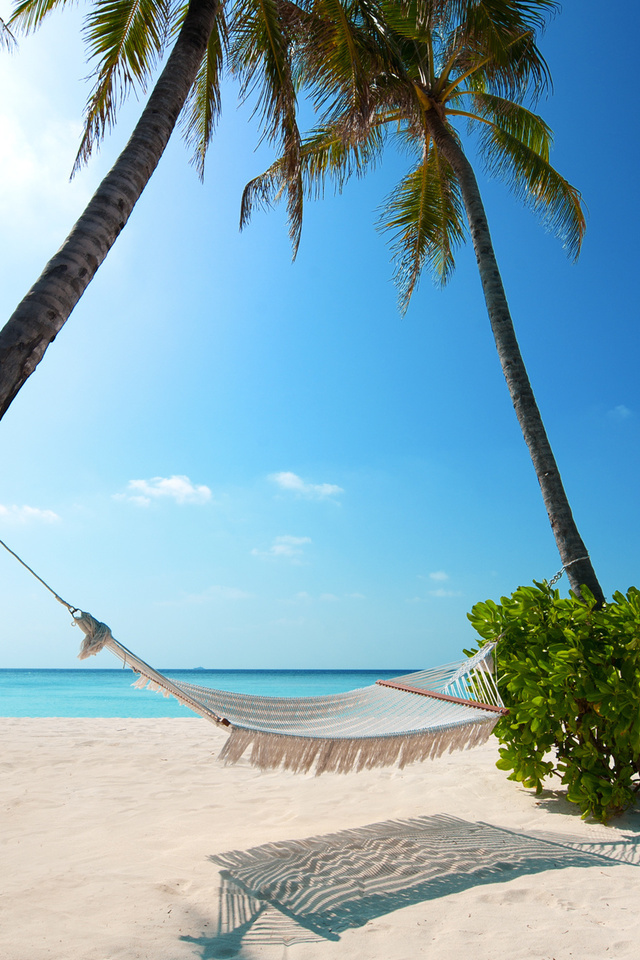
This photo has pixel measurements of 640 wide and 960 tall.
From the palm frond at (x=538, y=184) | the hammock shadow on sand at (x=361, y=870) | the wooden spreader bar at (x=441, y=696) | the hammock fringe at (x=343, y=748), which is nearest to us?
the hammock shadow on sand at (x=361, y=870)

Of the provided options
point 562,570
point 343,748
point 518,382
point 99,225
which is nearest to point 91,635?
point 343,748

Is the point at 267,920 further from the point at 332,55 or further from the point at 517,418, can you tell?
the point at 332,55

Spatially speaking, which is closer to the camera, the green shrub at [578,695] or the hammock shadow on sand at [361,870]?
the hammock shadow on sand at [361,870]

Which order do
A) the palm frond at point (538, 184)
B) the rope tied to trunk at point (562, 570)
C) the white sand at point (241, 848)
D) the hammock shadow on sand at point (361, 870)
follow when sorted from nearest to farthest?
the white sand at point (241, 848)
the hammock shadow on sand at point (361, 870)
the rope tied to trunk at point (562, 570)
the palm frond at point (538, 184)

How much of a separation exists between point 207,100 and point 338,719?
3.45 meters

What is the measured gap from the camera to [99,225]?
77.5 inches

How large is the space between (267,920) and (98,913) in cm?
44

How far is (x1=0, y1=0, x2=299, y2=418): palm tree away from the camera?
66.5 inches

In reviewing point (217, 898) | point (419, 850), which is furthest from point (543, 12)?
point (217, 898)

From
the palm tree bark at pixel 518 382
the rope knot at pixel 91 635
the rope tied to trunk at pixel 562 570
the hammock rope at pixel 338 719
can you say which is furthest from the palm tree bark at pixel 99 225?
the rope tied to trunk at pixel 562 570

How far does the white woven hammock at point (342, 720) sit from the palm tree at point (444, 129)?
37.8 inches

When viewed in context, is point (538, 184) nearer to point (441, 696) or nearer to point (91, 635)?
point (441, 696)

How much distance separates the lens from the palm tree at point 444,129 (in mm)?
3352

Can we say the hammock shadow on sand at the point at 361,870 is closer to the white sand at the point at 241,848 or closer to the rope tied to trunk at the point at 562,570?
the white sand at the point at 241,848
